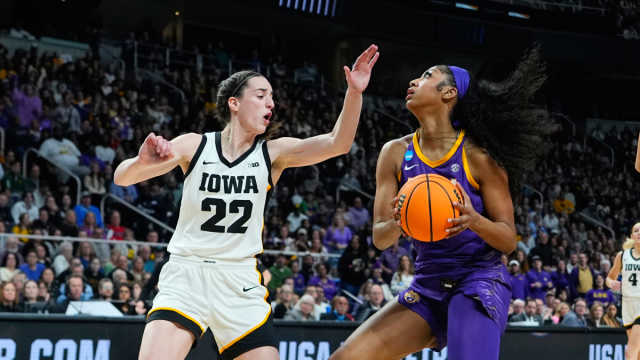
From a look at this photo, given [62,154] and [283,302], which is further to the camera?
[62,154]

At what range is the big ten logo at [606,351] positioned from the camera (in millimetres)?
9820

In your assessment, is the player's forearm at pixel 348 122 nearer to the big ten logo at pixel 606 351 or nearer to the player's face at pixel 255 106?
the player's face at pixel 255 106

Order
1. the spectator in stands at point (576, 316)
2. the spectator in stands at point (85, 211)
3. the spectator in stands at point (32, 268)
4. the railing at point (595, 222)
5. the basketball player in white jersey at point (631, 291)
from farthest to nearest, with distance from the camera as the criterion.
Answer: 1. the railing at point (595, 222)
2. the spectator in stands at point (576, 316)
3. the spectator in stands at point (85, 211)
4. the spectator in stands at point (32, 268)
5. the basketball player in white jersey at point (631, 291)

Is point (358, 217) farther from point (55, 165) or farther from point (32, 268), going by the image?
point (32, 268)

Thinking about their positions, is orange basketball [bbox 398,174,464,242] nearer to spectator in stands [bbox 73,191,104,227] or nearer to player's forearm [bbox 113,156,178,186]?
player's forearm [bbox 113,156,178,186]

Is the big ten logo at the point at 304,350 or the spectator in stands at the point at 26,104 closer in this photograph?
the big ten logo at the point at 304,350

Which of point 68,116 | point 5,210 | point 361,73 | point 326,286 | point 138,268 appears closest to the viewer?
point 361,73

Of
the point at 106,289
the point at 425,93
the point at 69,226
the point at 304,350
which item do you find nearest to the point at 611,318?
the point at 304,350

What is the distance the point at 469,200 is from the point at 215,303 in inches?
53.5

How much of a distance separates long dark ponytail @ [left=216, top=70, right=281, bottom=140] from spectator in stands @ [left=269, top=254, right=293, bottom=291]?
297 inches

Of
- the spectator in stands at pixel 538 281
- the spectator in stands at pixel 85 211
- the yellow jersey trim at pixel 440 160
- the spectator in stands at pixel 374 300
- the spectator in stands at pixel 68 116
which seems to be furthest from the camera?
the spectator in stands at pixel 538 281

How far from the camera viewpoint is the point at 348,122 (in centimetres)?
432

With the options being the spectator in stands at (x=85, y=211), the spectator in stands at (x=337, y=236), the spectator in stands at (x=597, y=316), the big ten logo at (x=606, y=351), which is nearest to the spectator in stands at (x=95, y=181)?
the spectator in stands at (x=85, y=211)

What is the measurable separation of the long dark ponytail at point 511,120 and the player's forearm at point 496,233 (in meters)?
0.38
